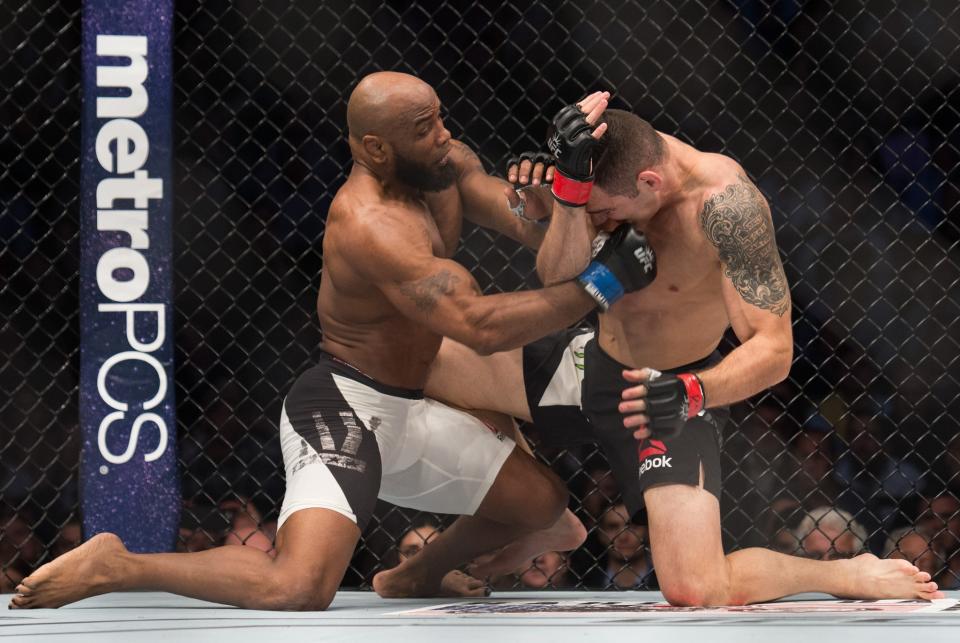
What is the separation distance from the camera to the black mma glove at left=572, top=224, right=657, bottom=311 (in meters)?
2.05

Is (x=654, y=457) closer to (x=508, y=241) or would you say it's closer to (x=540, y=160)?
(x=540, y=160)

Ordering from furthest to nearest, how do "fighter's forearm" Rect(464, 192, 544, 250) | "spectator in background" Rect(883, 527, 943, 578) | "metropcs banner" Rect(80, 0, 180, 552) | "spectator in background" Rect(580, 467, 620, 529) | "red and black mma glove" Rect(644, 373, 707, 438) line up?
"spectator in background" Rect(580, 467, 620, 529), "spectator in background" Rect(883, 527, 943, 578), "metropcs banner" Rect(80, 0, 180, 552), "fighter's forearm" Rect(464, 192, 544, 250), "red and black mma glove" Rect(644, 373, 707, 438)

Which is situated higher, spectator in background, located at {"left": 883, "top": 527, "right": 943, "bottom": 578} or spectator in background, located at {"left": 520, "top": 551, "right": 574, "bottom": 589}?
spectator in background, located at {"left": 883, "top": 527, "right": 943, "bottom": 578}

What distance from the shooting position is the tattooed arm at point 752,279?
2.04 metres

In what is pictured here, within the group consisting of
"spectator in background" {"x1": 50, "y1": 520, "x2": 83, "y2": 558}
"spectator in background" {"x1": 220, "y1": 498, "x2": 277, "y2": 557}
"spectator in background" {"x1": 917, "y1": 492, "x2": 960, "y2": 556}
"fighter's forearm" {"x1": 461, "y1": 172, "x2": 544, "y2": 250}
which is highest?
"fighter's forearm" {"x1": 461, "y1": 172, "x2": 544, "y2": 250}

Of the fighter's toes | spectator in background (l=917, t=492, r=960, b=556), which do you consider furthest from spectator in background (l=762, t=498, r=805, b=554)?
the fighter's toes

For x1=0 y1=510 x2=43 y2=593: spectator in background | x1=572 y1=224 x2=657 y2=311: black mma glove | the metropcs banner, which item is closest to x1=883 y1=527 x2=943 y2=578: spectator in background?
x1=572 y1=224 x2=657 y2=311: black mma glove

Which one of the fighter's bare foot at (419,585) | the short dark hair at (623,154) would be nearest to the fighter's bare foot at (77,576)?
the fighter's bare foot at (419,585)

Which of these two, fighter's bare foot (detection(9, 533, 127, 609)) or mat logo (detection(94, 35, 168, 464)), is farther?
mat logo (detection(94, 35, 168, 464))

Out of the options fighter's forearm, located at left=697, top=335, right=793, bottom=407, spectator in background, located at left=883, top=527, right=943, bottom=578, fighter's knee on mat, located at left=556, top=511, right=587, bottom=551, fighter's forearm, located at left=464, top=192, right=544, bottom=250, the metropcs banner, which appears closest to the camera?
fighter's forearm, located at left=697, top=335, right=793, bottom=407

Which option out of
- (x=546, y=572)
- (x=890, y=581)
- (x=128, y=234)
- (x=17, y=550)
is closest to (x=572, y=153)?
(x=890, y=581)

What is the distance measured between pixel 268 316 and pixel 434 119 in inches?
56.9

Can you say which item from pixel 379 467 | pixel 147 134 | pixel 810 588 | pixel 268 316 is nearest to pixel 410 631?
pixel 379 467

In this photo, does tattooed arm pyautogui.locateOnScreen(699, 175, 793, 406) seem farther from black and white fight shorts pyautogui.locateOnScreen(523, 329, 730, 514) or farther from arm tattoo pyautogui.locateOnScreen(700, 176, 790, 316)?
black and white fight shorts pyautogui.locateOnScreen(523, 329, 730, 514)
